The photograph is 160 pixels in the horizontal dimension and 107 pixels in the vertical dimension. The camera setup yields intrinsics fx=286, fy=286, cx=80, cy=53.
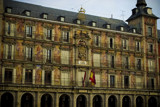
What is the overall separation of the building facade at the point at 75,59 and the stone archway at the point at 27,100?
0.47 ft

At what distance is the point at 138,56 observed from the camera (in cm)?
5112

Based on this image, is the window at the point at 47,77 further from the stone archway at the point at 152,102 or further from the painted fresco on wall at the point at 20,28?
the stone archway at the point at 152,102

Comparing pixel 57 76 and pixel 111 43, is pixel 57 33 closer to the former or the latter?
pixel 57 76

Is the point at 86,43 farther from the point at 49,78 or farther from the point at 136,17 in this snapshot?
the point at 136,17

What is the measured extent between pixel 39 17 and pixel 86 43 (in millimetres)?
8667

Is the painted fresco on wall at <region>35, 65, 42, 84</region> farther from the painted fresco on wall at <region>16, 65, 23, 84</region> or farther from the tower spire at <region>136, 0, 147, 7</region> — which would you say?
the tower spire at <region>136, 0, 147, 7</region>

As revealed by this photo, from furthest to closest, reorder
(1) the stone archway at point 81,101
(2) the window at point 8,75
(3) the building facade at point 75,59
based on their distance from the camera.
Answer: (1) the stone archway at point 81,101
(3) the building facade at point 75,59
(2) the window at point 8,75

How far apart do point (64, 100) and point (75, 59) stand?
21.7 ft

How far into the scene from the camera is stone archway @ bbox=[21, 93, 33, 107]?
A: 41406 mm

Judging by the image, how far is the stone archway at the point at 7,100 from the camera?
3986 cm

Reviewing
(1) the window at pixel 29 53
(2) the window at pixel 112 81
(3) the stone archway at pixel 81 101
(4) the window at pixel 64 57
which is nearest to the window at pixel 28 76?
(1) the window at pixel 29 53

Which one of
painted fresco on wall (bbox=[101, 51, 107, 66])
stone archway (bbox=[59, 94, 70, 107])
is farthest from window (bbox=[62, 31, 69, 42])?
stone archway (bbox=[59, 94, 70, 107])


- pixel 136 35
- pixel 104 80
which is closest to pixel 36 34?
pixel 104 80

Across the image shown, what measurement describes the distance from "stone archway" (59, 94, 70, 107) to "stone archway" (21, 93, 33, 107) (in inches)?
189
